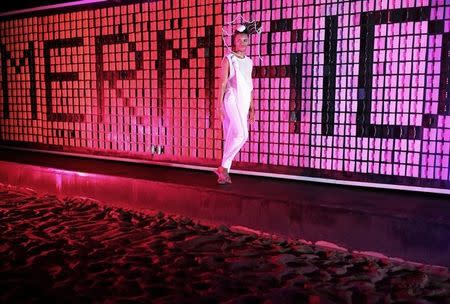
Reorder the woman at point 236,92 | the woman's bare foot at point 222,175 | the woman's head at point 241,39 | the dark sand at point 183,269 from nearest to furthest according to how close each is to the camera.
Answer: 1. the dark sand at point 183,269
2. the woman's head at point 241,39
3. the woman at point 236,92
4. the woman's bare foot at point 222,175

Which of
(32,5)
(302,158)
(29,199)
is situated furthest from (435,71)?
(32,5)

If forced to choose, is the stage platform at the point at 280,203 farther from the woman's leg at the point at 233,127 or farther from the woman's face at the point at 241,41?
the woman's face at the point at 241,41

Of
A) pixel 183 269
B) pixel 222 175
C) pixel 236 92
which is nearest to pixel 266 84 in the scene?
pixel 236 92

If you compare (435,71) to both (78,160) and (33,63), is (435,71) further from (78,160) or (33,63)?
(33,63)

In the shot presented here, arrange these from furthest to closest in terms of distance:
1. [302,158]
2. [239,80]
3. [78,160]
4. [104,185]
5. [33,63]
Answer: [33,63] → [78,160] → [104,185] → [302,158] → [239,80]

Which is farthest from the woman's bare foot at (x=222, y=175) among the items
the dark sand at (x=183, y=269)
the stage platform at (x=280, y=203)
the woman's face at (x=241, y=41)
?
the woman's face at (x=241, y=41)

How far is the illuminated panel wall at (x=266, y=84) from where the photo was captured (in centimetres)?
540

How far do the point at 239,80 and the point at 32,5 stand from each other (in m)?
5.86

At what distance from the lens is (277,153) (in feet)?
21.6

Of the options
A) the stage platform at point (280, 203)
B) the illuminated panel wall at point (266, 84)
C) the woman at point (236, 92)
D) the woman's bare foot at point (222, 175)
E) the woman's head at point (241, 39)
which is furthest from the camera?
the woman's bare foot at point (222, 175)

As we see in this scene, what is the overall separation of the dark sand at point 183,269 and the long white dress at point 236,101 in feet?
4.15

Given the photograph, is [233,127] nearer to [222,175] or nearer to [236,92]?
[236,92]

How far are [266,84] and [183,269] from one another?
134 inches

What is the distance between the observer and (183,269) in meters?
4.23
